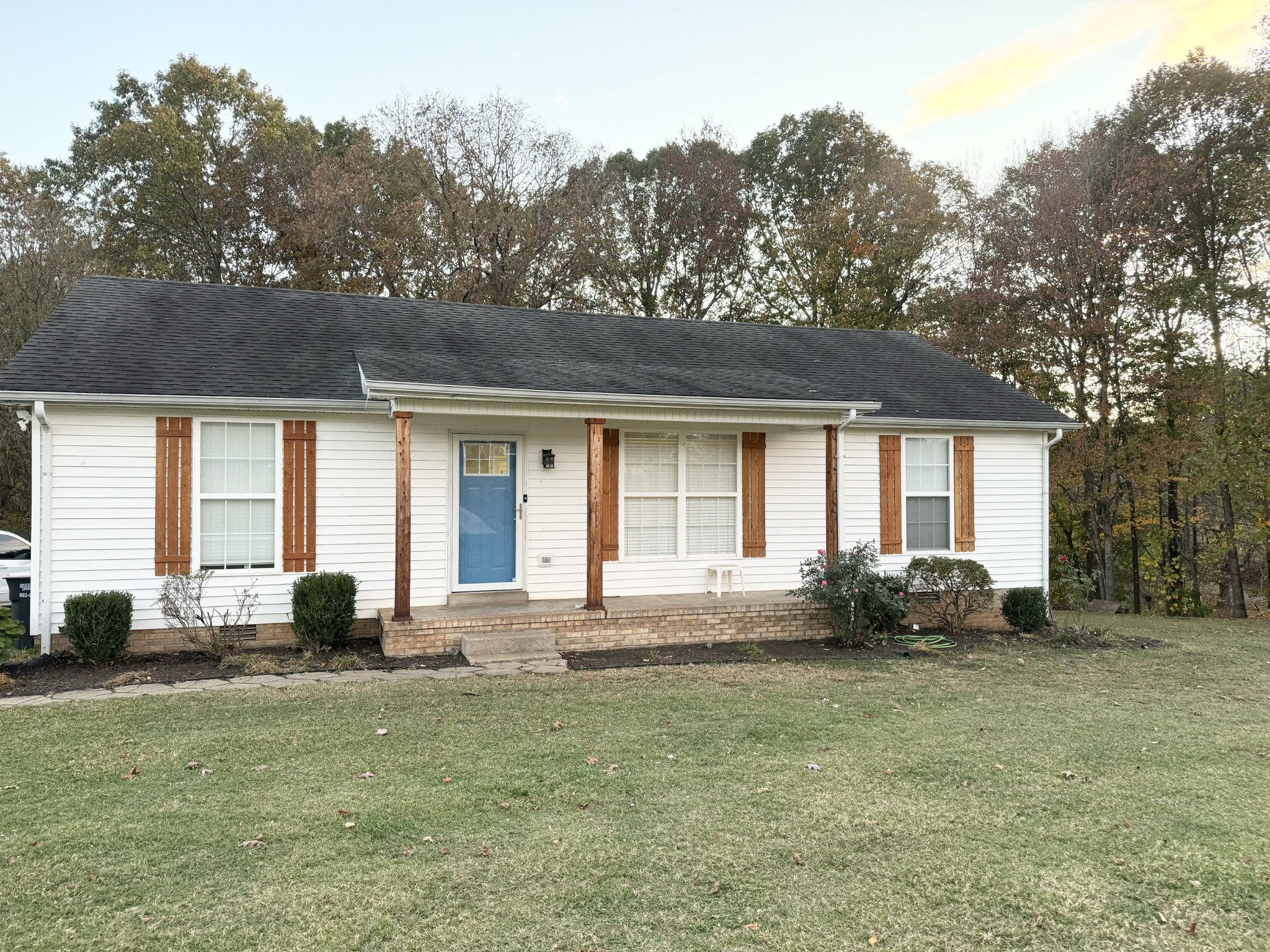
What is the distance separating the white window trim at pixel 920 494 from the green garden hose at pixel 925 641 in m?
1.51

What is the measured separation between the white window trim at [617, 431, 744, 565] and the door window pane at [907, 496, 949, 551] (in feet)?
8.04

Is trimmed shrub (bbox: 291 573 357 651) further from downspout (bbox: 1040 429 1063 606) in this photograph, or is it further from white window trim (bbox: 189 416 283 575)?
downspout (bbox: 1040 429 1063 606)

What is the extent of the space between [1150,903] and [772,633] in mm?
6138

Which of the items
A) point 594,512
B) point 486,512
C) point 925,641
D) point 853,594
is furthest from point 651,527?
point 925,641

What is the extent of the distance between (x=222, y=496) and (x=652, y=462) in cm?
499

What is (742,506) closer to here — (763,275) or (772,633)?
(772,633)

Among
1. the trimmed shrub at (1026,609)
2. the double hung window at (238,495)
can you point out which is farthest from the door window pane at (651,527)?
the trimmed shrub at (1026,609)

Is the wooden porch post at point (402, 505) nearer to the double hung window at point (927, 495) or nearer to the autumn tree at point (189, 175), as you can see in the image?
the double hung window at point (927, 495)

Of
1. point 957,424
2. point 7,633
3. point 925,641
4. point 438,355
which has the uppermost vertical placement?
point 438,355

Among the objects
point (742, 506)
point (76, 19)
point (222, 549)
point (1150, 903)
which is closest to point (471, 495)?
point (222, 549)

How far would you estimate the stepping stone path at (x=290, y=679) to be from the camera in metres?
6.43

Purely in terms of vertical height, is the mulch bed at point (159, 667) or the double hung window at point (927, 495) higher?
the double hung window at point (927, 495)

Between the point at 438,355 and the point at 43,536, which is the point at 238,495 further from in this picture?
the point at 438,355

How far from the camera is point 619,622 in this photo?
8781 millimetres
